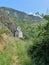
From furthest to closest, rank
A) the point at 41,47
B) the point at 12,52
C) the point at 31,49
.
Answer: the point at 31,49 < the point at 12,52 < the point at 41,47

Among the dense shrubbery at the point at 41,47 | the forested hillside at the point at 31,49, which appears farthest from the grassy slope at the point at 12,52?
the dense shrubbery at the point at 41,47

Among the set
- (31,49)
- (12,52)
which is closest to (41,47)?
(31,49)

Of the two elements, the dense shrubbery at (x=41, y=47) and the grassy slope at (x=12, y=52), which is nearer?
the grassy slope at (x=12, y=52)

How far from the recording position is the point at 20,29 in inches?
613

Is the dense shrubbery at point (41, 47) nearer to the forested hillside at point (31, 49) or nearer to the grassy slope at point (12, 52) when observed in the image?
the forested hillside at point (31, 49)

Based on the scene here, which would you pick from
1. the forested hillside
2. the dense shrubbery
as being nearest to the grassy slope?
the forested hillside

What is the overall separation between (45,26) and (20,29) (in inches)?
231

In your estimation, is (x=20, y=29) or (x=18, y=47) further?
(x=20, y=29)

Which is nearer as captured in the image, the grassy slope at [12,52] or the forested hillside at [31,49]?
the grassy slope at [12,52]

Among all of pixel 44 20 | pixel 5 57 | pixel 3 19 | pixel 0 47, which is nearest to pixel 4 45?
pixel 0 47

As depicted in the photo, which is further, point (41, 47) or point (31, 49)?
point (31, 49)

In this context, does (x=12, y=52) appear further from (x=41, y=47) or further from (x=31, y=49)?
(x=41, y=47)

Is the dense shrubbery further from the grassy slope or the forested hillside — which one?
the grassy slope

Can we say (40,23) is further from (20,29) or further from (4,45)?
(20,29)
